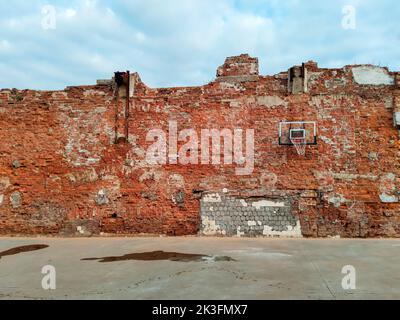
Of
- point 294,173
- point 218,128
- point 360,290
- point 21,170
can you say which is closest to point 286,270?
point 360,290

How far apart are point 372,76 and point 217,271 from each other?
23.6ft

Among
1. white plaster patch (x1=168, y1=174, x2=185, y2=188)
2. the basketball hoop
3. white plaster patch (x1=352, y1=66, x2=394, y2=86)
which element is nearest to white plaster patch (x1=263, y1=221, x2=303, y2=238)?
the basketball hoop

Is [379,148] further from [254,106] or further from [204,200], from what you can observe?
[204,200]

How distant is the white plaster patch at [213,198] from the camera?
1066 centimetres

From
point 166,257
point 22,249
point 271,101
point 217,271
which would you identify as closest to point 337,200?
point 271,101

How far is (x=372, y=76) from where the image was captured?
1048 cm

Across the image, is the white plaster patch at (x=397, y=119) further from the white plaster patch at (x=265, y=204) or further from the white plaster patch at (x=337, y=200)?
the white plaster patch at (x=265, y=204)

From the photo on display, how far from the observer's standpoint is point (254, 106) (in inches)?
426

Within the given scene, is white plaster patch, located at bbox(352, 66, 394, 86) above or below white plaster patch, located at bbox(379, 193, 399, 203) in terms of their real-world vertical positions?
above

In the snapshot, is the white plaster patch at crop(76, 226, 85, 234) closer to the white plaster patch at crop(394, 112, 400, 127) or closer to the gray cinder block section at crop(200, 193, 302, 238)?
the gray cinder block section at crop(200, 193, 302, 238)

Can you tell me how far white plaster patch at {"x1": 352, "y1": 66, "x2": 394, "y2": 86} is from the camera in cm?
1041

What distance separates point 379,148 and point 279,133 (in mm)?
2503

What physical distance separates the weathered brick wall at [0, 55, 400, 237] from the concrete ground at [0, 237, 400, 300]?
121 cm

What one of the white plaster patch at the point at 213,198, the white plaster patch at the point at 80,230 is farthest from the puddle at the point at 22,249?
the white plaster patch at the point at 213,198
